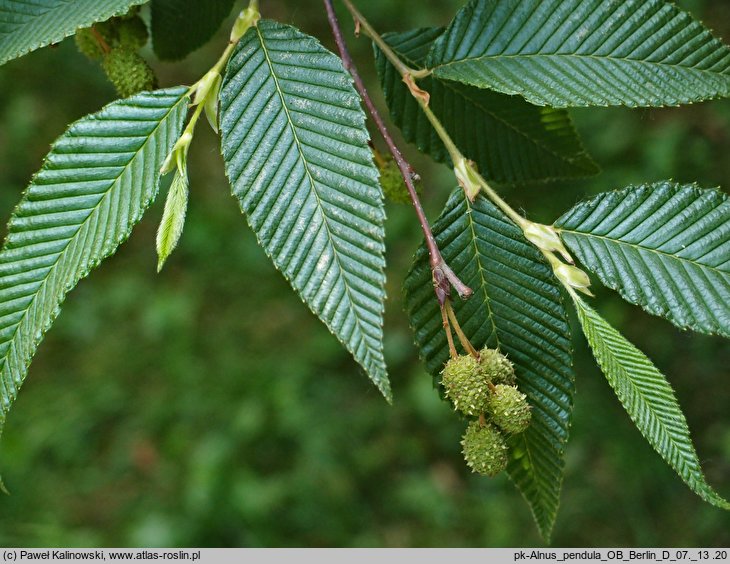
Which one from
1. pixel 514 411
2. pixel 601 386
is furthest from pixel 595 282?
pixel 514 411

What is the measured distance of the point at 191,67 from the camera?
375 centimetres

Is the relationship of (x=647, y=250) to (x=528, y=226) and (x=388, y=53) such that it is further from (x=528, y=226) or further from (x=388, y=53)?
(x=388, y=53)

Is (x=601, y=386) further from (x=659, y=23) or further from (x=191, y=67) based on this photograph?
(x=191, y=67)

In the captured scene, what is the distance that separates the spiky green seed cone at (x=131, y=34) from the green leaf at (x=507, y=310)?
540 millimetres

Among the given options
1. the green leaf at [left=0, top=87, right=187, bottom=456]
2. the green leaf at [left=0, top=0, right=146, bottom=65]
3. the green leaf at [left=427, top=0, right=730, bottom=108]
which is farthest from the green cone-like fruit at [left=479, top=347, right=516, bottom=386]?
the green leaf at [left=0, top=0, right=146, bottom=65]

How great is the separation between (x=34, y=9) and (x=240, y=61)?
305mm

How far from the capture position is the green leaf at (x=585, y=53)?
3.16ft

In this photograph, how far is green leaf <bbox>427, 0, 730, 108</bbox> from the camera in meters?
0.96

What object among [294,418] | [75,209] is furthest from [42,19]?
[294,418]

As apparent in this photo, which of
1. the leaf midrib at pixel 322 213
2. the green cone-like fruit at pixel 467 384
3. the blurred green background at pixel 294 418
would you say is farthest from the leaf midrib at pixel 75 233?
the blurred green background at pixel 294 418

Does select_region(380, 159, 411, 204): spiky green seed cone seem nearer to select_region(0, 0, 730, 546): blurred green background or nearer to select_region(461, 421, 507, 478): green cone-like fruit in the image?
select_region(461, 421, 507, 478): green cone-like fruit

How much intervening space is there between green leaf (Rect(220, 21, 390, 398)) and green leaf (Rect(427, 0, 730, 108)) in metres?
0.20

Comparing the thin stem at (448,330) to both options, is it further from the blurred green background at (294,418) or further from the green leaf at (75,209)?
the blurred green background at (294,418)

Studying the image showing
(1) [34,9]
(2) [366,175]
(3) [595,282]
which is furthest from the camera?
(3) [595,282]
